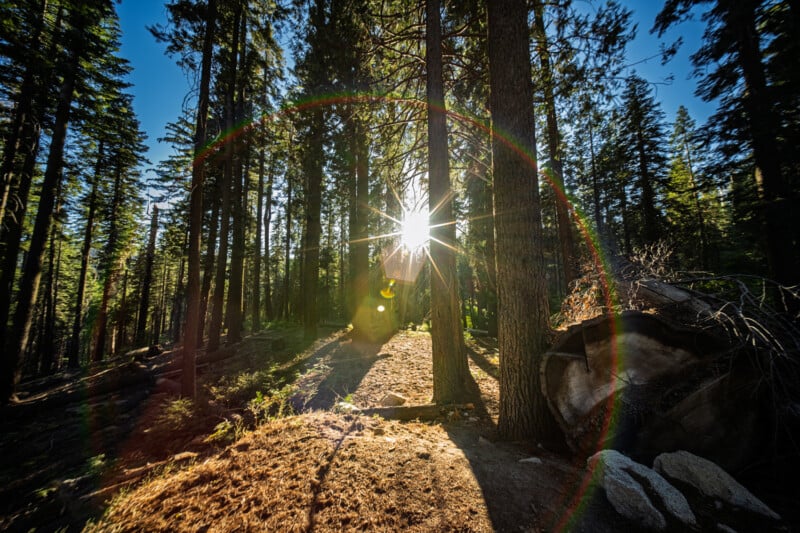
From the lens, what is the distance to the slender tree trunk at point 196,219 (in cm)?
617

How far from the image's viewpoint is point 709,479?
198 cm

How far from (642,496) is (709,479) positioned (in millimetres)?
659

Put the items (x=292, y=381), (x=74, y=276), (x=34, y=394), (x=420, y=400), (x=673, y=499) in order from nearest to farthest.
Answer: (x=673, y=499) < (x=420, y=400) < (x=292, y=381) < (x=34, y=394) < (x=74, y=276)

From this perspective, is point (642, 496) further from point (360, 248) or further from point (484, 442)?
point (360, 248)

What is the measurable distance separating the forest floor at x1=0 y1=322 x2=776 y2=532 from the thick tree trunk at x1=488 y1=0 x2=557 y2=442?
52 cm

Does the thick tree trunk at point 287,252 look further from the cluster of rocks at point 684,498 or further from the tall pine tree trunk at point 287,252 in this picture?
the cluster of rocks at point 684,498

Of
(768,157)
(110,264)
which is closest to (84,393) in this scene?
(110,264)

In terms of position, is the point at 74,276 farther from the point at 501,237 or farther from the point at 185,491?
the point at 501,237

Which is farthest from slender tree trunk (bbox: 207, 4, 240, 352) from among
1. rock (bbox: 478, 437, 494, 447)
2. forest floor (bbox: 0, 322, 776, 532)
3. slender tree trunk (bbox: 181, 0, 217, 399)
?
rock (bbox: 478, 437, 494, 447)

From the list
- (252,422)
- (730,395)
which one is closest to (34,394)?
(252,422)

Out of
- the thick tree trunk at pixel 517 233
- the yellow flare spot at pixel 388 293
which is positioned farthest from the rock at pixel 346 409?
the yellow flare spot at pixel 388 293

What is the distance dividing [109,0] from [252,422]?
55.8 ft

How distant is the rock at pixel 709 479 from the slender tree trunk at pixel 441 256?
2.85 metres

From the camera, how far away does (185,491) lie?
2.44 meters
